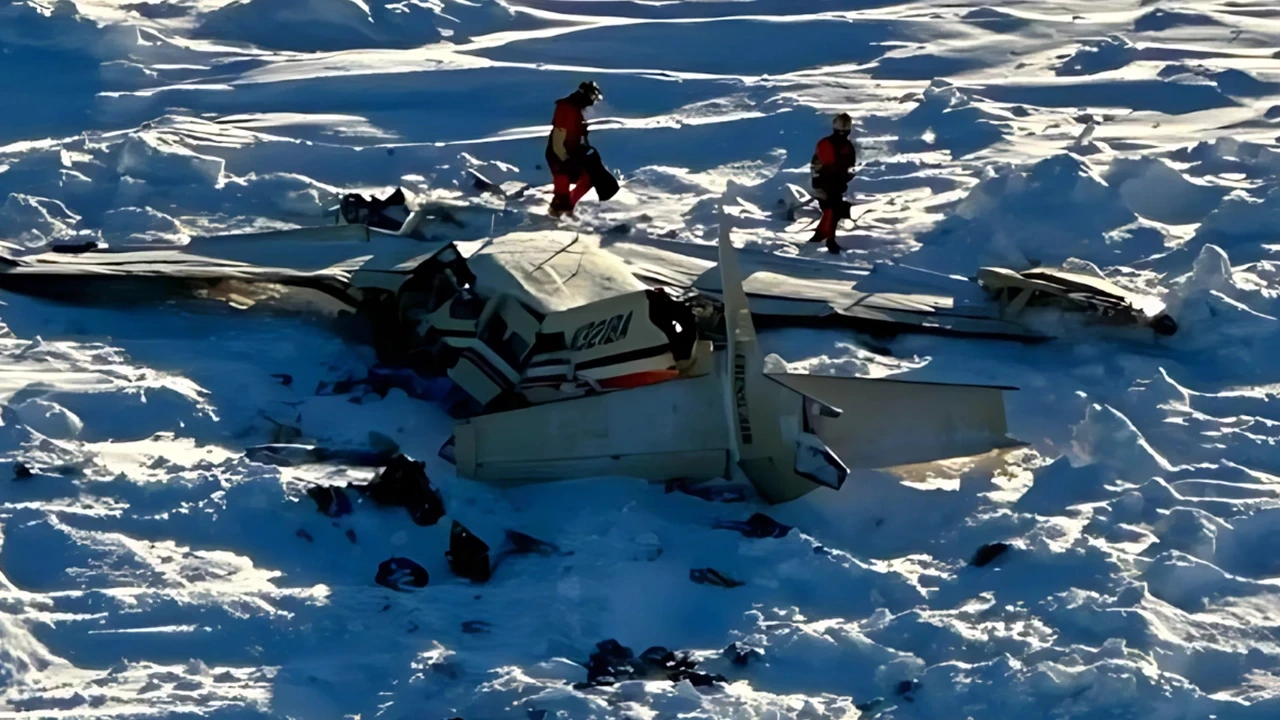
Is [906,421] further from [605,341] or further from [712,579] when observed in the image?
[605,341]

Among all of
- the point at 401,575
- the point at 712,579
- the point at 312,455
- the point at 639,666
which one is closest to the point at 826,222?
the point at 312,455

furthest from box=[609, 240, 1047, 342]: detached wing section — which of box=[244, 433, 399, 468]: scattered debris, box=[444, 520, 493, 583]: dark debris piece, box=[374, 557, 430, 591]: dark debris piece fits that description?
box=[374, 557, 430, 591]: dark debris piece

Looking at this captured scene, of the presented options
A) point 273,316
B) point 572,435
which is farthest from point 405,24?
point 572,435

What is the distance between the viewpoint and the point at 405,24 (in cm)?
1977

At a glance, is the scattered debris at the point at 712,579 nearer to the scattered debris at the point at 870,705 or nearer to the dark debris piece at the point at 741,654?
the dark debris piece at the point at 741,654

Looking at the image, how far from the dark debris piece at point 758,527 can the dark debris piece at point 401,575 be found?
5.44 feet

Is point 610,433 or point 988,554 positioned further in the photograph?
point 610,433

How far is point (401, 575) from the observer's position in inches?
326

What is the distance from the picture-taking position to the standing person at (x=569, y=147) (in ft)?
44.7

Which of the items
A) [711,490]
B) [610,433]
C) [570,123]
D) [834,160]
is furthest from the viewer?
[570,123]

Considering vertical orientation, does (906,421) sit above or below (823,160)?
below

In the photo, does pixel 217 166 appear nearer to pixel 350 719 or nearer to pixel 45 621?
pixel 45 621

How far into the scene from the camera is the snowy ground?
755 cm

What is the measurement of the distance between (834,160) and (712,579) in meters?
5.72
